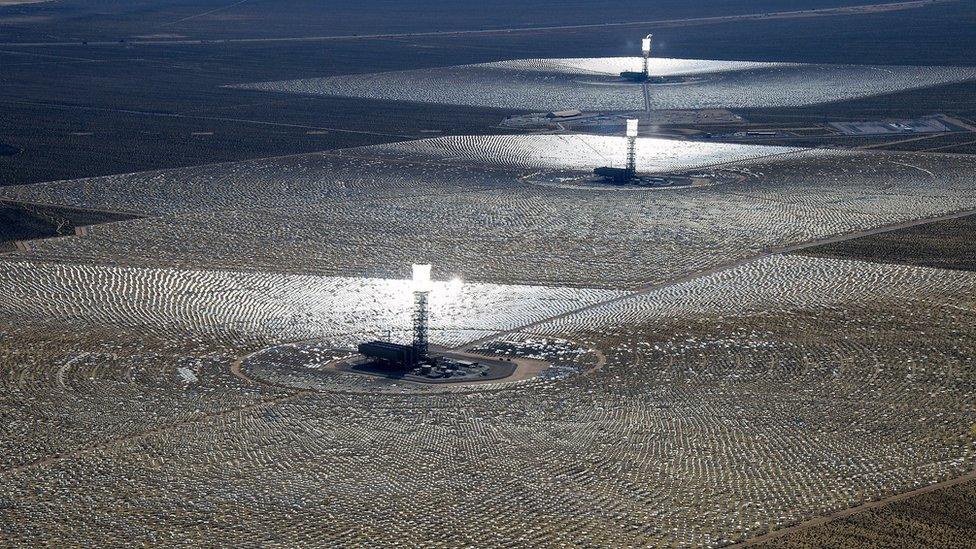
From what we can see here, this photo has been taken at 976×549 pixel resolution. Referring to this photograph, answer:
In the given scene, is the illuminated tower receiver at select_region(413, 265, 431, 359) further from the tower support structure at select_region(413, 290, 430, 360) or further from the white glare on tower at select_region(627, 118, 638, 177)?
the white glare on tower at select_region(627, 118, 638, 177)

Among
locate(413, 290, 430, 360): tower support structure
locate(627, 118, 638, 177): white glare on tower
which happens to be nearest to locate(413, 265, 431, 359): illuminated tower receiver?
locate(413, 290, 430, 360): tower support structure

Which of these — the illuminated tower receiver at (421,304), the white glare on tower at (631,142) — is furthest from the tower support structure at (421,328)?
the white glare on tower at (631,142)

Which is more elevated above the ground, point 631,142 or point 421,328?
point 631,142

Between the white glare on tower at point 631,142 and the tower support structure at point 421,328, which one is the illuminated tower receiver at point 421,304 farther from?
the white glare on tower at point 631,142

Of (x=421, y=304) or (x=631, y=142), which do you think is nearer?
(x=421, y=304)

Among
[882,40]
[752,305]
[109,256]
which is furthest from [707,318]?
[882,40]

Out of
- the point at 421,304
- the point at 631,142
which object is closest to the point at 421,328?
the point at 421,304

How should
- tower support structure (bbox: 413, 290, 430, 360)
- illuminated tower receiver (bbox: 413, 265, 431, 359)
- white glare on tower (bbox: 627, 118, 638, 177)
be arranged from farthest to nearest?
white glare on tower (bbox: 627, 118, 638, 177), tower support structure (bbox: 413, 290, 430, 360), illuminated tower receiver (bbox: 413, 265, 431, 359)

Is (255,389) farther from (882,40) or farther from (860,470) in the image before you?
(882,40)

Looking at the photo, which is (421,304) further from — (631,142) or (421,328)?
(631,142)
